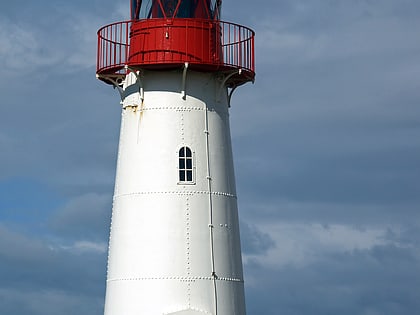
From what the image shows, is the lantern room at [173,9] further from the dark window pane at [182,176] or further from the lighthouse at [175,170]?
the dark window pane at [182,176]

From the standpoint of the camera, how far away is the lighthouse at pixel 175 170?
38938 mm

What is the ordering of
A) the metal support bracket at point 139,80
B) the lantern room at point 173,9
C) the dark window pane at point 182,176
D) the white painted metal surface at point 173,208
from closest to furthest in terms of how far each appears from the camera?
the white painted metal surface at point 173,208, the dark window pane at point 182,176, the metal support bracket at point 139,80, the lantern room at point 173,9

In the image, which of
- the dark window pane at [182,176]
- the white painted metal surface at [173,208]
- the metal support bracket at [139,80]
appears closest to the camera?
the white painted metal surface at [173,208]

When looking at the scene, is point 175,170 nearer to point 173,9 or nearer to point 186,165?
point 186,165

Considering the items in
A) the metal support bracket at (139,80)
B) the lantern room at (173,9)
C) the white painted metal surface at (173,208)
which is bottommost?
the white painted metal surface at (173,208)

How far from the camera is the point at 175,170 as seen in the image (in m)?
39.4

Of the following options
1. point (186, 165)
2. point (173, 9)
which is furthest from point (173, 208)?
point (173, 9)

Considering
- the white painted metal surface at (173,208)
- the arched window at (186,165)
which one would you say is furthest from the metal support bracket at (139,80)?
the arched window at (186,165)

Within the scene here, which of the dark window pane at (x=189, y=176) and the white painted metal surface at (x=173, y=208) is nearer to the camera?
the white painted metal surface at (x=173, y=208)

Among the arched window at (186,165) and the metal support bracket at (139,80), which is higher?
the metal support bracket at (139,80)

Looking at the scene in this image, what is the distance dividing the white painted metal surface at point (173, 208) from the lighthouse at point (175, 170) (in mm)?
27

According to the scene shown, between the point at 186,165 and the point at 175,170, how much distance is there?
343 mm

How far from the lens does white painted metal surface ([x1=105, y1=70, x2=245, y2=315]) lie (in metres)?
38.9

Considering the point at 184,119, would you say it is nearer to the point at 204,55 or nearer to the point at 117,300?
the point at 204,55
